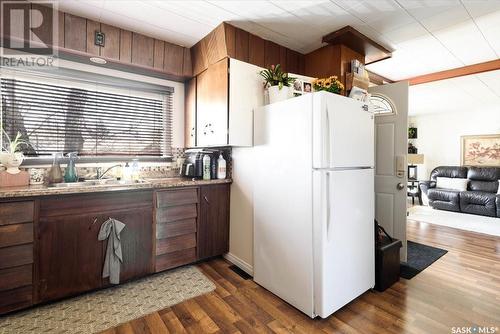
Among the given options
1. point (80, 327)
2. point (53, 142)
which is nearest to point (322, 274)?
point (80, 327)

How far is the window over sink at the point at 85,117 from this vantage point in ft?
7.43

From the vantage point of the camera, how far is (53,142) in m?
2.40

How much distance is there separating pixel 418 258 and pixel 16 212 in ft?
12.9

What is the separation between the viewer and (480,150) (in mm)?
5832

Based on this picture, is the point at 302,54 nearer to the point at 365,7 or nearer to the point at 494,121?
the point at 365,7

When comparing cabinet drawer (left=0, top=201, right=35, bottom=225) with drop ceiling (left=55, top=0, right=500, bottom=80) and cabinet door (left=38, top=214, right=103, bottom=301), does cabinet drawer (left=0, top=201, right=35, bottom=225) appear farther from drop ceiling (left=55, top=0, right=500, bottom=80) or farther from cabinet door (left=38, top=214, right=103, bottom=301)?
drop ceiling (left=55, top=0, right=500, bottom=80)

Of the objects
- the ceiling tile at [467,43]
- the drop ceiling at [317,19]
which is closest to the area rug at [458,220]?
the ceiling tile at [467,43]

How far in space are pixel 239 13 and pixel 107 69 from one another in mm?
1566

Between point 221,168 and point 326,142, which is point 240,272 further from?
point 326,142

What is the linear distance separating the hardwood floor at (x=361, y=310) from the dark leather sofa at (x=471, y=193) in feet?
9.91

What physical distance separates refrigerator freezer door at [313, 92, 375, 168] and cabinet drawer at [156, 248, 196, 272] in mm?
1637

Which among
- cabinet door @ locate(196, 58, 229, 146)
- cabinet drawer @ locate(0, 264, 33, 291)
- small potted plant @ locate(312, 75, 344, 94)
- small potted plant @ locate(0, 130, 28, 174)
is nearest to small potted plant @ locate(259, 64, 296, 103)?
small potted plant @ locate(312, 75, 344, 94)

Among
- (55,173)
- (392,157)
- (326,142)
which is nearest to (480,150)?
(392,157)

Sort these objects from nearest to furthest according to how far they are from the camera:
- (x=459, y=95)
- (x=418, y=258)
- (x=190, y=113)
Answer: (x=418, y=258) → (x=190, y=113) → (x=459, y=95)
